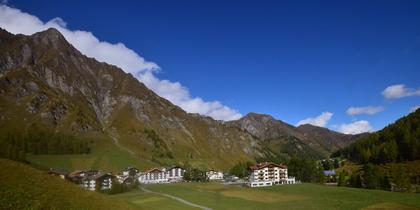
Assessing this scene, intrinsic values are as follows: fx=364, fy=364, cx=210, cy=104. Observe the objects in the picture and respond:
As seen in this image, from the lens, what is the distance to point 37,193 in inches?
1797

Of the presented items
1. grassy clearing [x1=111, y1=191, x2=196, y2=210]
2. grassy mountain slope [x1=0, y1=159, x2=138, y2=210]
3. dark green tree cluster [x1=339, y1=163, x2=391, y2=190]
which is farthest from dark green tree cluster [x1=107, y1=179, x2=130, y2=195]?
dark green tree cluster [x1=339, y1=163, x2=391, y2=190]

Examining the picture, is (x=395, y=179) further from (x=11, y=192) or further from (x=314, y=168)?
(x=11, y=192)

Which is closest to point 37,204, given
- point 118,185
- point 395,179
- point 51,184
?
point 51,184

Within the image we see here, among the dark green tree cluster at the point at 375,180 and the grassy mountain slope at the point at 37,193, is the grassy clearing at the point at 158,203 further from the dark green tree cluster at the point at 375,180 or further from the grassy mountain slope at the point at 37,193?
the dark green tree cluster at the point at 375,180

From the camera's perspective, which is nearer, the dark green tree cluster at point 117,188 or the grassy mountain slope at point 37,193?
the grassy mountain slope at point 37,193

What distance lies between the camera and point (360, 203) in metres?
86.4

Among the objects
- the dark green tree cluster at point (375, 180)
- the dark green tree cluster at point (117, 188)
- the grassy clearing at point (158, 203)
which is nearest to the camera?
the grassy clearing at point (158, 203)

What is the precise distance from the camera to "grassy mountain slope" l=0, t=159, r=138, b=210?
41.8 meters

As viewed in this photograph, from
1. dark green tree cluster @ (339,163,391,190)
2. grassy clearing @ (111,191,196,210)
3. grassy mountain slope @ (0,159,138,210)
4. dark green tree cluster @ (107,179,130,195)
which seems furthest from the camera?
dark green tree cluster @ (107,179,130,195)

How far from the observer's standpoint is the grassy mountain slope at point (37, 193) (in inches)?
1646

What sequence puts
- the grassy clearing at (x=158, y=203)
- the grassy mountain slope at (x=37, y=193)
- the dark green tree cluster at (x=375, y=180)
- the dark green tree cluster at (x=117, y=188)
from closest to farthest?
1. the grassy mountain slope at (x=37, y=193)
2. the grassy clearing at (x=158, y=203)
3. the dark green tree cluster at (x=375, y=180)
4. the dark green tree cluster at (x=117, y=188)

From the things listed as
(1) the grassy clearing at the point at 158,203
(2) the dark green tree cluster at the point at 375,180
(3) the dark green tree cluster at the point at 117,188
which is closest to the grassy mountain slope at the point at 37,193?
(1) the grassy clearing at the point at 158,203

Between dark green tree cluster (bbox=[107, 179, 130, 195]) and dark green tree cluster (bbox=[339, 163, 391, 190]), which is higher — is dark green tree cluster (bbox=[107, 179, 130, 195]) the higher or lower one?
the lower one

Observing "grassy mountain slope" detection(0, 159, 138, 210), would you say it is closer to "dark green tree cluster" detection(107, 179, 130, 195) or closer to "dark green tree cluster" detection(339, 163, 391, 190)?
"dark green tree cluster" detection(107, 179, 130, 195)
